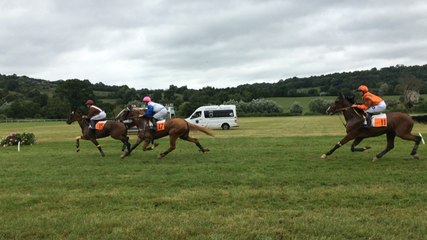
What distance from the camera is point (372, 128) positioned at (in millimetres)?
11195

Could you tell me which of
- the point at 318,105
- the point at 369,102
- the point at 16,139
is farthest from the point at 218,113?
the point at 318,105

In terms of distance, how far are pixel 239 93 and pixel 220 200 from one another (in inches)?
3623

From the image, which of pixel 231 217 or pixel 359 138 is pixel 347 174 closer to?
pixel 359 138

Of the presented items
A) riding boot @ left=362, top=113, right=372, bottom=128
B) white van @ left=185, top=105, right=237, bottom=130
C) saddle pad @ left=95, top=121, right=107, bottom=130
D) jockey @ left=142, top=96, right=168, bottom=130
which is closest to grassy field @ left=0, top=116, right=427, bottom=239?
riding boot @ left=362, top=113, right=372, bottom=128

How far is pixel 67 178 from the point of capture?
930cm

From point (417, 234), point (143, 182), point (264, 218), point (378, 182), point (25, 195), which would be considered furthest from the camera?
point (143, 182)

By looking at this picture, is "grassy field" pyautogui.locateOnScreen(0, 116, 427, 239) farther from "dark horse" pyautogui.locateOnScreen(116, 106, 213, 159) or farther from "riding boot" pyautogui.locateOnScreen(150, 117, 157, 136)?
"riding boot" pyautogui.locateOnScreen(150, 117, 157, 136)

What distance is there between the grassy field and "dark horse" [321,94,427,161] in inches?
18.3

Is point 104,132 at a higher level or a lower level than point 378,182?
higher

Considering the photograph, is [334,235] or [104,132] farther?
[104,132]

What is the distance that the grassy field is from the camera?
4984 mm

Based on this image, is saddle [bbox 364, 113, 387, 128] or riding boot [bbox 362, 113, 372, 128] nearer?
saddle [bbox 364, 113, 387, 128]

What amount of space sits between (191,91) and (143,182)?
337ft

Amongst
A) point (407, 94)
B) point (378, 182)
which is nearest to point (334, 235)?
point (378, 182)
